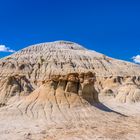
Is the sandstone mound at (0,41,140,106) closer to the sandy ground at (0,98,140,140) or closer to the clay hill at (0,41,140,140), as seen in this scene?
the clay hill at (0,41,140,140)

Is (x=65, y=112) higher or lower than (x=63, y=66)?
lower

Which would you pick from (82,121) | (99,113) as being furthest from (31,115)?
(99,113)

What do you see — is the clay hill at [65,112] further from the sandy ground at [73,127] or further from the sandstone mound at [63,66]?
the sandstone mound at [63,66]

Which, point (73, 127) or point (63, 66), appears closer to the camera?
point (73, 127)

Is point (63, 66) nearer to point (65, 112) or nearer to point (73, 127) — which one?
point (65, 112)

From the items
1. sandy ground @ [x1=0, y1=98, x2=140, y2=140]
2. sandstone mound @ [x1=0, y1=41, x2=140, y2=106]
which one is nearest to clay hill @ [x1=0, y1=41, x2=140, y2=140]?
sandy ground @ [x1=0, y1=98, x2=140, y2=140]

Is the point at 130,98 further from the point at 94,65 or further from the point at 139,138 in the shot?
the point at 94,65

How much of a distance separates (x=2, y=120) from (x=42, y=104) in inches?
227

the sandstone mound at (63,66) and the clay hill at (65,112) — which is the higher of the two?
the sandstone mound at (63,66)

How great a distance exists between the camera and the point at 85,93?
3959cm

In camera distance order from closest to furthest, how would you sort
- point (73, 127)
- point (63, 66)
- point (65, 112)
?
point (73, 127) → point (65, 112) → point (63, 66)

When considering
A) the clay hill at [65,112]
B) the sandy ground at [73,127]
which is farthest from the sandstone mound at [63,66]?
the sandy ground at [73,127]

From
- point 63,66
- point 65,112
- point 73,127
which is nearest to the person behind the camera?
point 73,127

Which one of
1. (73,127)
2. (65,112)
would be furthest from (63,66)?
(73,127)
